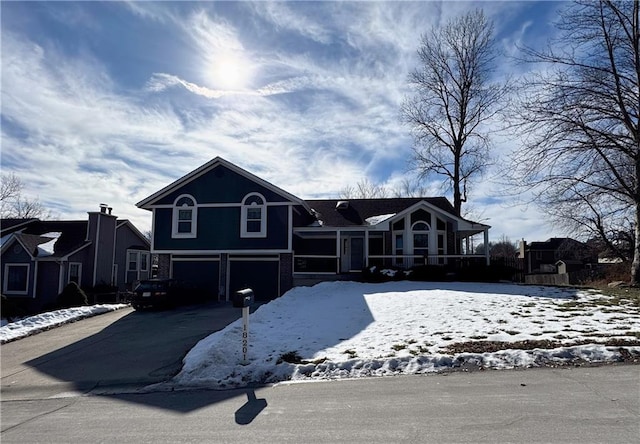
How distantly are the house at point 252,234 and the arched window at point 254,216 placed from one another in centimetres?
5

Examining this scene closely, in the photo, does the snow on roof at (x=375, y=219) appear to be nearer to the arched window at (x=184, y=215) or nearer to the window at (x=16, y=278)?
the arched window at (x=184, y=215)

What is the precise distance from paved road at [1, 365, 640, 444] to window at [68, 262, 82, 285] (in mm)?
21739

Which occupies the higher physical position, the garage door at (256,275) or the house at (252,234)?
the house at (252,234)

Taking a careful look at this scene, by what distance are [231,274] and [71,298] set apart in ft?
26.8

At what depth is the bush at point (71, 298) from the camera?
2227 centimetres

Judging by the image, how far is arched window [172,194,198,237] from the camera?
890 inches

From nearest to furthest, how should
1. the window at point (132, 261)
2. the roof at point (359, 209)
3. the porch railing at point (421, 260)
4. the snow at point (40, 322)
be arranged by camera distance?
the snow at point (40, 322) < the porch railing at point (421, 260) < the roof at point (359, 209) < the window at point (132, 261)

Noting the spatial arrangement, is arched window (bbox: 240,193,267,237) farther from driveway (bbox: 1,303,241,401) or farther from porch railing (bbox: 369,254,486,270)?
driveway (bbox: 1,303,241,401)

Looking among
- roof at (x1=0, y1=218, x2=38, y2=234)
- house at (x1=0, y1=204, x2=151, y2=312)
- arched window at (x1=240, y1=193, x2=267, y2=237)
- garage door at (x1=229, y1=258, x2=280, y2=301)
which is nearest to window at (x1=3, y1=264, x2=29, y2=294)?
→ house at (x1=0, y1=204, x2=151, y2=312)

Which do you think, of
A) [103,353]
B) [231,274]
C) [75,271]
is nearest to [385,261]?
[231,274]

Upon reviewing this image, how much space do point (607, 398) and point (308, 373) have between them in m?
4.32

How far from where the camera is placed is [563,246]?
35.4m

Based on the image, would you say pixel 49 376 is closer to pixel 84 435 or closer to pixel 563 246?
pixel 84 435

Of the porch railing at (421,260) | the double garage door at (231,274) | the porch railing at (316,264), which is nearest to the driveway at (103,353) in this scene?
the double garage door at (231,274)
